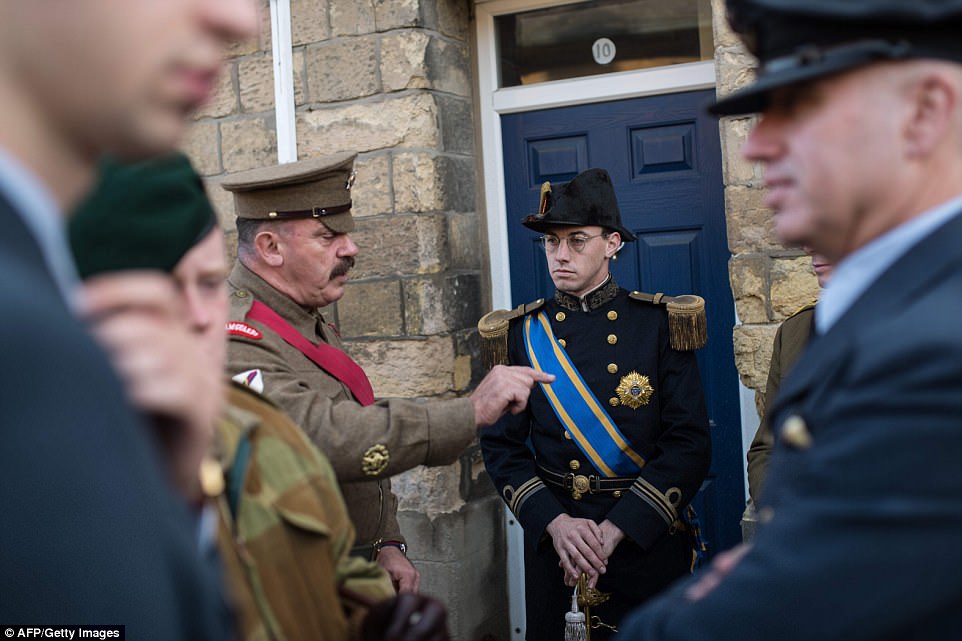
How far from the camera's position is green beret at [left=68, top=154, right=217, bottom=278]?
988 mm

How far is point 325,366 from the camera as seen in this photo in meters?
2.84

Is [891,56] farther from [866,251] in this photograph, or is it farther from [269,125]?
[269,125]

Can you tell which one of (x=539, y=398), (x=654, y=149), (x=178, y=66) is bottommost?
(x=539, y=398)

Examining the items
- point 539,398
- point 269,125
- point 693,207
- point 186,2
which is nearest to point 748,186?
point 693,207

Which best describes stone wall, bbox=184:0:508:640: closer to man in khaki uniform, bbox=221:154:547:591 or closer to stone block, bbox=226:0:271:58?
stone block, bbox=226:0:271:58

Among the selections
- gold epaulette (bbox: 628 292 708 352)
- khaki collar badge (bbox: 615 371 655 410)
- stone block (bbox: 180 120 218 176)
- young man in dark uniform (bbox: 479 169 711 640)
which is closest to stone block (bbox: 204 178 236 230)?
stone block (bbox: 180 120 218 176)

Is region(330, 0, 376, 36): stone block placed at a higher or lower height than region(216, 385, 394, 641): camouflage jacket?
higher

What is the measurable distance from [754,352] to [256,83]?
266cm

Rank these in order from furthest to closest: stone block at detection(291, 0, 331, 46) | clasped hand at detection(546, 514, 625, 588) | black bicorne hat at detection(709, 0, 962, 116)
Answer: stone block at detection(291, 0, 331, 46) → clasped hand at detection(546, 514, 625, 588) → black bicorne hat at detection(709, 0, 962, 116)

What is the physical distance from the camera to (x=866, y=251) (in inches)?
52.1

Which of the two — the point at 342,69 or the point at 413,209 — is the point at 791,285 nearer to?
the point at 413,209

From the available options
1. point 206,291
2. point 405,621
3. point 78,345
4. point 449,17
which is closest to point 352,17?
point 449,17

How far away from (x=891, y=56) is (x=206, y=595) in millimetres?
1062

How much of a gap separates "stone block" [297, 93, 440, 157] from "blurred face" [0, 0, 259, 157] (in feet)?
11.7
